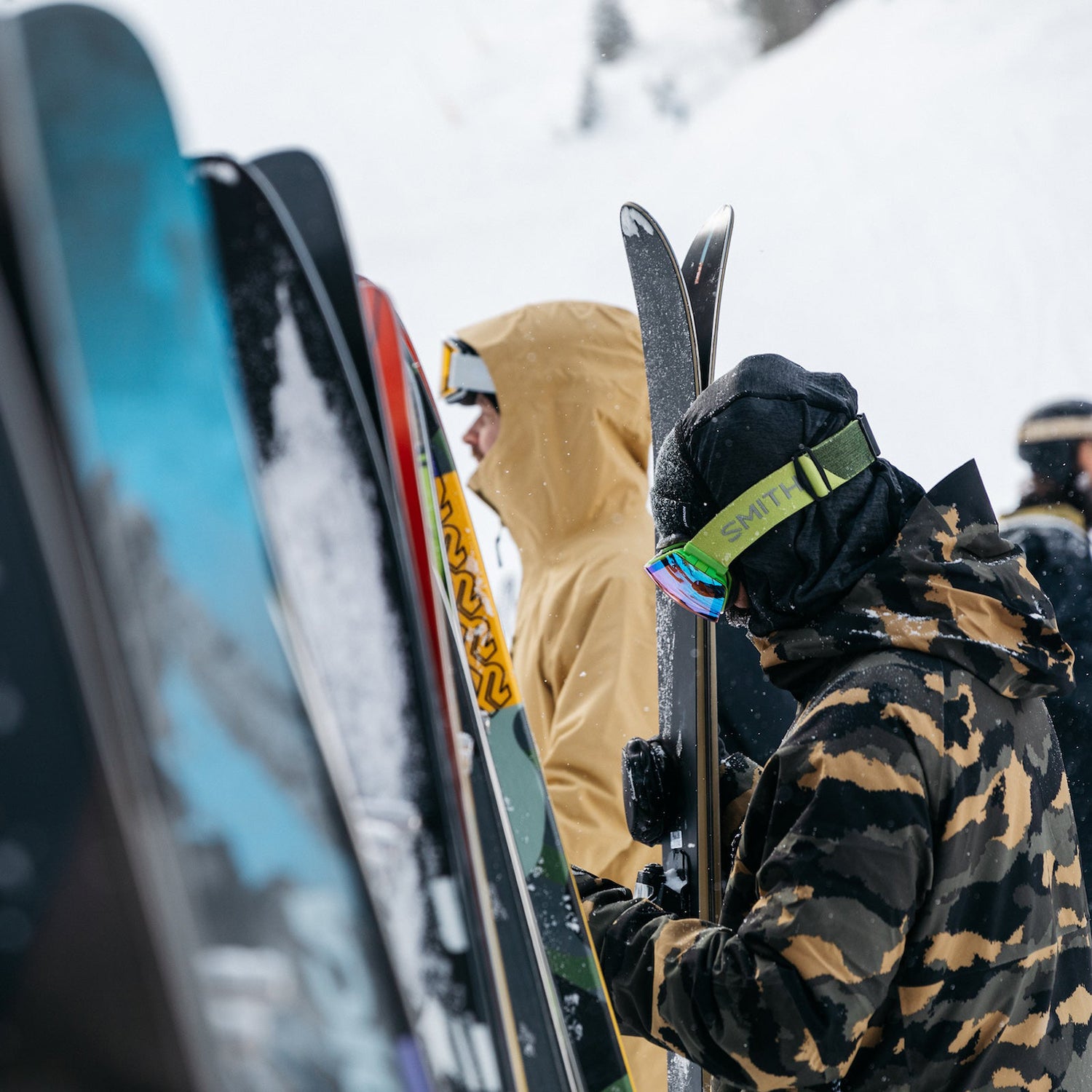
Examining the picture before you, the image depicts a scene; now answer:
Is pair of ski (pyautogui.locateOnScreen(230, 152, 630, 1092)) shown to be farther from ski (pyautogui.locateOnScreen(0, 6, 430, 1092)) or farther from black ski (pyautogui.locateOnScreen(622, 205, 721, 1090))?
black ski (pyautogui.locateOnScreen(622, 205, 721, 1090))

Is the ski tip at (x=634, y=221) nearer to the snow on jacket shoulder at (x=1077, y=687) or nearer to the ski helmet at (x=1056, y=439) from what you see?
the snow on jacket shoulder at (x=1077, y=687)

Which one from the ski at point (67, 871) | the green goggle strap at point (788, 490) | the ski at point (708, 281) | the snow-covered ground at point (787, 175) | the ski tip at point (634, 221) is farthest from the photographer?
the snow-covered ground at point (787, 175)

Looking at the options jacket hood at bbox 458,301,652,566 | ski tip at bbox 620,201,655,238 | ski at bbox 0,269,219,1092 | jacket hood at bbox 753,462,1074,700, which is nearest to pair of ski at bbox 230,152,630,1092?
ski at bbox 0,269,219,1092

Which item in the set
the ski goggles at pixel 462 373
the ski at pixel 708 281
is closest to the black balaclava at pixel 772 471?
the ski at pixel 708 281

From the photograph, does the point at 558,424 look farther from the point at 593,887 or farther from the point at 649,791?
the point at 593,887

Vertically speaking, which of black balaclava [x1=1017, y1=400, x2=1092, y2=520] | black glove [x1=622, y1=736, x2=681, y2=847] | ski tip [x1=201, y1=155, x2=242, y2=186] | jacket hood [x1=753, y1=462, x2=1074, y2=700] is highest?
ski tip [x1=201, y1=155, x2=242, y2=186]

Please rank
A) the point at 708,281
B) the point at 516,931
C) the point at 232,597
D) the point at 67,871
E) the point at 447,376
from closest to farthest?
the point at 67,871
the point at 232,597
the point at 516,931
the point at 708,281
the point at 447,376

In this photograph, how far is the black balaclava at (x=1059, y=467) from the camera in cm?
245

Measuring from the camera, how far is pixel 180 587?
55 cm

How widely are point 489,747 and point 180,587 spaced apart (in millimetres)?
410

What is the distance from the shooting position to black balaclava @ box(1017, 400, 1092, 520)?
8.05 feet

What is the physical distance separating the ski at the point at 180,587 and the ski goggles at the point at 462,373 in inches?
59.5

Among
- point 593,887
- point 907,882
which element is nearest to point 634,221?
point 593,887

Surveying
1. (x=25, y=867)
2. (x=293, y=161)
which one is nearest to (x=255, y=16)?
(x=293, y=161)
